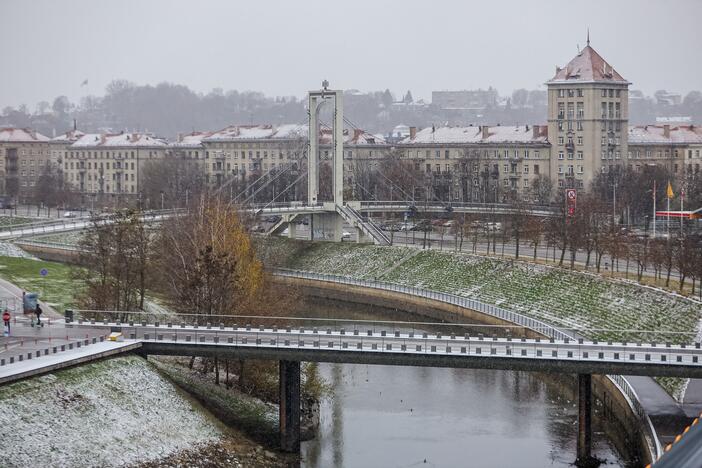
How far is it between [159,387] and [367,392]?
11.8 metres

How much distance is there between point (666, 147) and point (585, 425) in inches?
3936

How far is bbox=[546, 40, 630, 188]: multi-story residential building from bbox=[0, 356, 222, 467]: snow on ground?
87.7 metres

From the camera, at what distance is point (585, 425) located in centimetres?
5234

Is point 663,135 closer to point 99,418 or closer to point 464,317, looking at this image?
point 464,317

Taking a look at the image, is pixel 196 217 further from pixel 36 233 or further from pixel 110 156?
pixel 110 156

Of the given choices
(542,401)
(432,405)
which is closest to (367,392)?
(432,405)

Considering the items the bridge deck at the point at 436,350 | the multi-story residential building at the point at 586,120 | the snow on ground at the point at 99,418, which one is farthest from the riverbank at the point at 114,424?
the multi-story residential building at the point at 586,120

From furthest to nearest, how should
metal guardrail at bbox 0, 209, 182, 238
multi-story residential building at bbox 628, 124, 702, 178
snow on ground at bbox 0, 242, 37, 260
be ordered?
multi-story residential building at bbox 628, 124, 702, 178 < metal guardrail at bbox 0, 209, 182, 238 < snow on ground at bbox 0, 242, 37, 260

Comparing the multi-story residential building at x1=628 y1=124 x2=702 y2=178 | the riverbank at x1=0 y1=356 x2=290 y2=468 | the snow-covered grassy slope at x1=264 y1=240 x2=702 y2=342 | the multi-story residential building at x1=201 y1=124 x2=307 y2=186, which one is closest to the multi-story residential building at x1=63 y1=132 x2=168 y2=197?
the multi-story residential building at x1=201 y1=124 x2=307 y2=186

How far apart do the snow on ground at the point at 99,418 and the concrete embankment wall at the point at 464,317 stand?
51.5ft

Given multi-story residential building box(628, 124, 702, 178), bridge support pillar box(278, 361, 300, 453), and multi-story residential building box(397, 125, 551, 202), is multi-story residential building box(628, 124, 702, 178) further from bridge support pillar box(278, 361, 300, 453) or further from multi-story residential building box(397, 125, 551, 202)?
bridge support pillar box(278, 361, 300, 453)

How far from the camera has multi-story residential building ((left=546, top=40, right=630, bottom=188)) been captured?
136m

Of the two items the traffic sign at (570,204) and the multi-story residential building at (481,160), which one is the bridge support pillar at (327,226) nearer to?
the traffic sign at (570,204)

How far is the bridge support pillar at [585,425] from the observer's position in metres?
51.7
